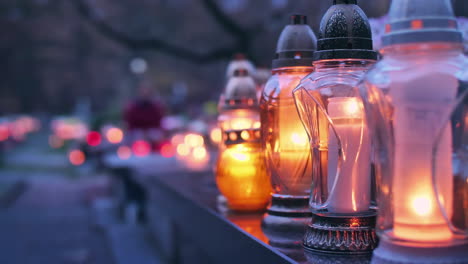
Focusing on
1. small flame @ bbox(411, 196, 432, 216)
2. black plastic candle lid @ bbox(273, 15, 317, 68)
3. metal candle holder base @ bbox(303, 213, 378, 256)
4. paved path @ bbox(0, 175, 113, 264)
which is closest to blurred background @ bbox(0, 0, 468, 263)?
paved path @ bbox(0, 175, 113, 264)

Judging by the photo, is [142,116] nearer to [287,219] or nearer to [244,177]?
[244,177]

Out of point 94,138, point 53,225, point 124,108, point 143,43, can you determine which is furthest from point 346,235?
point 94,138

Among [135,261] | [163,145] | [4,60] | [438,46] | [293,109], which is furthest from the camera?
[4,60]

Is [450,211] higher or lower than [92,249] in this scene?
higher

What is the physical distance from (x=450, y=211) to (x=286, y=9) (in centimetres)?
474

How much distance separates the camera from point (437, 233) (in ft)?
2.70

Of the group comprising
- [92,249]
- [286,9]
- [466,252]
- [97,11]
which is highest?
[97,11]

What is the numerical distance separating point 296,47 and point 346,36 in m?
0.27

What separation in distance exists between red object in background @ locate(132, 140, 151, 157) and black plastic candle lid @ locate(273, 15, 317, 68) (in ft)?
19.5

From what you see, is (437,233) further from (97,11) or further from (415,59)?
(97,11)

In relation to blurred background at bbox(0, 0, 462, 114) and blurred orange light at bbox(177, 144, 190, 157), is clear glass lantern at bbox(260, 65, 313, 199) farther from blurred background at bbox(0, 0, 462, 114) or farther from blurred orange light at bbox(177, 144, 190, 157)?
blurred orange light at bbox(177, 144, 190, 157)

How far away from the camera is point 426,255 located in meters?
0.81

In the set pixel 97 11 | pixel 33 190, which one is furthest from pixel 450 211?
pixel 33 190

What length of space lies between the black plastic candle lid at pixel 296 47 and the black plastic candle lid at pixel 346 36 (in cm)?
24
